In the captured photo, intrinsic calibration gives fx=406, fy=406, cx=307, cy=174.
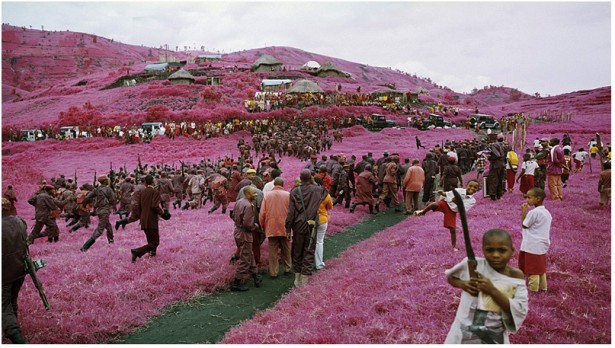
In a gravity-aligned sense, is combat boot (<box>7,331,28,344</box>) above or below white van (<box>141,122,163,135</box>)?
below

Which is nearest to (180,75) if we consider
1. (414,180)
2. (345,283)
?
(414,180)

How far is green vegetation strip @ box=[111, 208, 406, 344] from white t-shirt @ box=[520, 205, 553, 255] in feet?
14.3

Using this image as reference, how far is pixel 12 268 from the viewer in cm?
546

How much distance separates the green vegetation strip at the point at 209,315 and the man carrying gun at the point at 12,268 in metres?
1.36

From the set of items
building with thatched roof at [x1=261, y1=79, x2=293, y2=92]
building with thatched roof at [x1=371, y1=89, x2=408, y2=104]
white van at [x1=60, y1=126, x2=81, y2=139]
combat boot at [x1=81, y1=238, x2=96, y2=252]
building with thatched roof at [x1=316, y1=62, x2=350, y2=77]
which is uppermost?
building with thatched roof at [x1=316, y1=62, x2=350, y2=77]

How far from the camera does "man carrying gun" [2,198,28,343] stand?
212 inches

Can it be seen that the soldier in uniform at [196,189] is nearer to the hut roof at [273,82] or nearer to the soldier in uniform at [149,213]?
the soldier in uniform at [149,213]

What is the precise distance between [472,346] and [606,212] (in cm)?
1041

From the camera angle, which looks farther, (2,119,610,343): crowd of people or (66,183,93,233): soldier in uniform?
(66,183,93,233): soldier in uniform

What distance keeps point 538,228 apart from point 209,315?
530cm

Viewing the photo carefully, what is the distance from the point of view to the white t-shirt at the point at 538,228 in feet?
19.0

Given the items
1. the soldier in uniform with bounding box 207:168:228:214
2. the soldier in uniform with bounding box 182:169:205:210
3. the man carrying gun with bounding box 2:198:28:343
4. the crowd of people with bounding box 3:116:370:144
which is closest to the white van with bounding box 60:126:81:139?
the crowd of people with bounding box 3:116:370:144

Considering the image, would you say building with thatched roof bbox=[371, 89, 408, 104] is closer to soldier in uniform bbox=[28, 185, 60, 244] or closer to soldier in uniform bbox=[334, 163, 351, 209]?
soldier in uniform bbox=[334, 163, 351, 209]

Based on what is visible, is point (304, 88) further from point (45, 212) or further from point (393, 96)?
point (45, 212)
